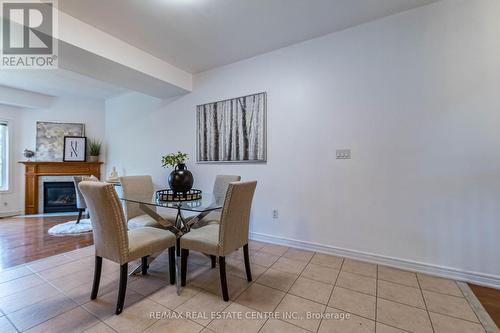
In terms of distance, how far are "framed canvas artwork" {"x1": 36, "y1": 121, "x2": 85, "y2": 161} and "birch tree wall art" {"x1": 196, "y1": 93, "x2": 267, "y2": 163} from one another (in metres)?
3.77

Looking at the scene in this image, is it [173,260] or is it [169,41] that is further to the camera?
[169,41]

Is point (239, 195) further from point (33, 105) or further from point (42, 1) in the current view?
point (33, 105)

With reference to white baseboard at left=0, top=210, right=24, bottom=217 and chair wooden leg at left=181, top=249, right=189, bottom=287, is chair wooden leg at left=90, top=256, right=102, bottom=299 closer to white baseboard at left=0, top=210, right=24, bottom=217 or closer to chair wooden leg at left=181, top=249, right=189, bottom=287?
chair wooden leg at left=181, top=249, right=189, bottom=287

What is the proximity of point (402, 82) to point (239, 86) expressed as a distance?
2033mm

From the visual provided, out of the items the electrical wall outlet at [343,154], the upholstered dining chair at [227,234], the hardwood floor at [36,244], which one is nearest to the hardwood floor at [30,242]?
the hardwood floor at [36,244]

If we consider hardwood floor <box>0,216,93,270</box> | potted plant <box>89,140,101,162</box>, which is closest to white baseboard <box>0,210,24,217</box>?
hardwood floor <box>0,216,93,270</box>

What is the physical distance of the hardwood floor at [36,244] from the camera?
1.80 meters

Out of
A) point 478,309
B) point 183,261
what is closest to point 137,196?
point 183,261

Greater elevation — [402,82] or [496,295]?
[402,82]

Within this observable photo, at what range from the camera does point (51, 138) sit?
5016 millimetres

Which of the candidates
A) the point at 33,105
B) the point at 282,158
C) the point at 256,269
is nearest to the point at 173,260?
the point at 256,269

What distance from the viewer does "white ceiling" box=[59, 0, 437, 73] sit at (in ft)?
6.94

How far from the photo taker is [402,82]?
2256 millimetres

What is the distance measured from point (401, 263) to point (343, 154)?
1279 millimetres
